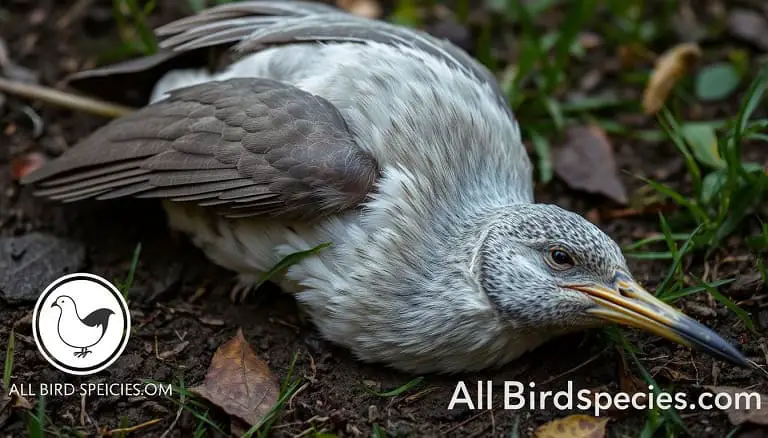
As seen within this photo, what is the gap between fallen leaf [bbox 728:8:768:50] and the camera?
14.9ft

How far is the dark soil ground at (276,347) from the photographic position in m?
2.90

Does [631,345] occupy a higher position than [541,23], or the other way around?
[541,23]

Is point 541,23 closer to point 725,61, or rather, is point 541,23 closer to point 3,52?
point 725,61

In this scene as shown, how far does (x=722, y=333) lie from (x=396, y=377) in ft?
3.78

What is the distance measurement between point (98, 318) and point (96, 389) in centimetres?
26

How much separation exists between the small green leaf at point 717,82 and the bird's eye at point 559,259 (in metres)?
1.77

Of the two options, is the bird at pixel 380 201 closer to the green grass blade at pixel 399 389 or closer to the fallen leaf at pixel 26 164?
the green grass blade at pixel 399 389

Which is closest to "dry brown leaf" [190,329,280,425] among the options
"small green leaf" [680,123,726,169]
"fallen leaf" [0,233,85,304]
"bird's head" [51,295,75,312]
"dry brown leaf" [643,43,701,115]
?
"bird's head" [51,295,75,312]

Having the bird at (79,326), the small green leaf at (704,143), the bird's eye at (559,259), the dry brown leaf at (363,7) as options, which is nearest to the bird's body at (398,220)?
the bird's eye at (559,259)

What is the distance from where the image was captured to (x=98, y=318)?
309 centimetres

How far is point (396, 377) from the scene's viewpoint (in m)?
3.13

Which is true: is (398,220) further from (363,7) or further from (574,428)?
(363,7)

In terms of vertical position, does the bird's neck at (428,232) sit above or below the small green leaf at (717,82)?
below

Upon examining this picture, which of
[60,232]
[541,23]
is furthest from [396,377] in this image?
[541,23]
